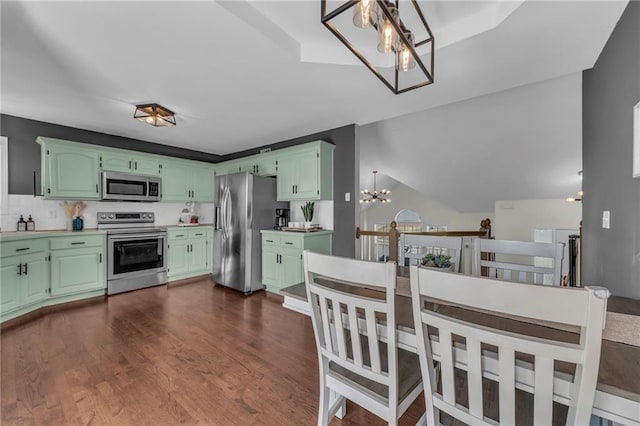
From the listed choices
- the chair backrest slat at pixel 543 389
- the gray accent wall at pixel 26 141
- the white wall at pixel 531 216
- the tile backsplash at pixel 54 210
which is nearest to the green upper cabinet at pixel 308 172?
the tile backsplash at pixel 54 210

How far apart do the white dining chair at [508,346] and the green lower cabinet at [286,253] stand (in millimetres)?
2693

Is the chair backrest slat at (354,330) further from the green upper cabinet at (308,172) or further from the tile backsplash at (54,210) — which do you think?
the tile backsplash at (54,210)

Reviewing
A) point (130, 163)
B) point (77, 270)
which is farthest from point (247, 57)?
point (77, 270)

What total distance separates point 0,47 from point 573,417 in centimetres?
361

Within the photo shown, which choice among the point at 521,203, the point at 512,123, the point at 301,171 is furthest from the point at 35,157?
the point at 521,203

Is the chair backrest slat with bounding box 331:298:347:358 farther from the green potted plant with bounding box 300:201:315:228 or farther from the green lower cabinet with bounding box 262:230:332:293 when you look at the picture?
the green potted plant with bounding box 300:201:315:228

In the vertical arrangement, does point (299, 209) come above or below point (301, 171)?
below

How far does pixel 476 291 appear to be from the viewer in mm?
782

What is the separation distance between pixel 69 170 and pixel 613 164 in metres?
5.37

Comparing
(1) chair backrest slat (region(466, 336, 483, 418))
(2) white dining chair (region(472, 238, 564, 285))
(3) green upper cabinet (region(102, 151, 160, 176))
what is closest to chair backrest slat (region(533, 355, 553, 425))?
(1) chair backrest slat (region(466, 336, 483, 418))

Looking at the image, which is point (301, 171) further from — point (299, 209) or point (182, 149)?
point (182, 149)

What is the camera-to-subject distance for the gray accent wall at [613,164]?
4.76 feet

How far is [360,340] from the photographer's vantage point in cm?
121

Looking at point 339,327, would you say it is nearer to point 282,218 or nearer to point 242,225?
point 242,225
